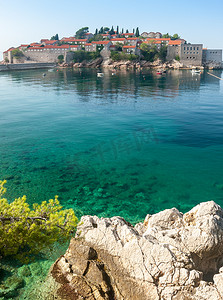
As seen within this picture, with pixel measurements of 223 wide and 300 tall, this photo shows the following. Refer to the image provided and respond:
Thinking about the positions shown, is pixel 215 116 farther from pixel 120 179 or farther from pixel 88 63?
pixel 88 63

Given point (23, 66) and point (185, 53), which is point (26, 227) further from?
point (185, 53)

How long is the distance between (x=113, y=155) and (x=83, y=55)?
162 m

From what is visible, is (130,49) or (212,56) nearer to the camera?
(130,49)

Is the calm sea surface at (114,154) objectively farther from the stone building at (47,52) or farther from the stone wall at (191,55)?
the stone building at (47,52)

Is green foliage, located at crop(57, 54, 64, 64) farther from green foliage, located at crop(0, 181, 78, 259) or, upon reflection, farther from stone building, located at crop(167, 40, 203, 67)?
green foliage, located at crop(0, 181, 78, 259)

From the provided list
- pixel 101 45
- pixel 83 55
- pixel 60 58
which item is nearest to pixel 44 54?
pixel 60 58

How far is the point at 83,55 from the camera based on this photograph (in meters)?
177

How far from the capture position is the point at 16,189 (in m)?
23.1

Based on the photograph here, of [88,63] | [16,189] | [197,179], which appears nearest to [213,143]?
[197,179]

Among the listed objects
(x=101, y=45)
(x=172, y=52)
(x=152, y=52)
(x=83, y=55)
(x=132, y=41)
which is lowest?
(x=83, y=55)

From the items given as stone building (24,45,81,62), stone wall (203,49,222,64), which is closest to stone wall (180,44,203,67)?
stone wall (203,49,222,64)

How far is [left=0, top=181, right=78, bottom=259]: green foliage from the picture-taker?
43.8 ft

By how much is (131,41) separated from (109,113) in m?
148

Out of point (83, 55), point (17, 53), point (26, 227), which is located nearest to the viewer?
point (26, 227)
